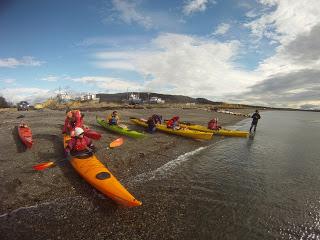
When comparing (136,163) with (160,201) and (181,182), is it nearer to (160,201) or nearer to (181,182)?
(181,182)

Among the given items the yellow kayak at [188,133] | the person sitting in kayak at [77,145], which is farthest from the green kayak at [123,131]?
the person sitting in kayak at [77,145]

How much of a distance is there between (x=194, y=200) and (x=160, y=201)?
3.97 feet

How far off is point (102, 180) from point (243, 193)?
5363 millimetres

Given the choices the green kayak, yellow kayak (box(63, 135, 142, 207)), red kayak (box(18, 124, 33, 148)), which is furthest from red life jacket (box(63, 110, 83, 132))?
yellow kayak (box(63, 135, 142, 207))

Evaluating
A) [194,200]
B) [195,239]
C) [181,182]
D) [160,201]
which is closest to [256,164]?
[181,182]

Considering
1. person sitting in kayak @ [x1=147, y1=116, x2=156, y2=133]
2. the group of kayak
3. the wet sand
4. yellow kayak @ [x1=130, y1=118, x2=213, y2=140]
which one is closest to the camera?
the wet sand

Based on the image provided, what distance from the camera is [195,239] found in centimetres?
632

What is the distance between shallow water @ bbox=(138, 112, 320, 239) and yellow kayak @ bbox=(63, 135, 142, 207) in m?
1.68

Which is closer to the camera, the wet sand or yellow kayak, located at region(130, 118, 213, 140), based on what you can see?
the wet sand

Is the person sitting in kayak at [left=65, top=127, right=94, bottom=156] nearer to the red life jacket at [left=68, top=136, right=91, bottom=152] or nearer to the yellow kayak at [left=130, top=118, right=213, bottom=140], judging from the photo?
the red life jacket at [left=68, top=136, right=91, bottom=152]

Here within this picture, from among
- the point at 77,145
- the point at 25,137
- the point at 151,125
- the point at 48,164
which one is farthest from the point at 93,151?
the point at 151,125

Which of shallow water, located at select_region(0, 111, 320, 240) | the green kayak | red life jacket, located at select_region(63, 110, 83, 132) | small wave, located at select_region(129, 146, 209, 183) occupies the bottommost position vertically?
shallow water, located at select_region(0, 111, 320, 240)

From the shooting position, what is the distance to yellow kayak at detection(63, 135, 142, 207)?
23.6 ft

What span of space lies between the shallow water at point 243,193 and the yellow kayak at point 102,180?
1.68m
